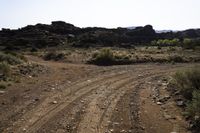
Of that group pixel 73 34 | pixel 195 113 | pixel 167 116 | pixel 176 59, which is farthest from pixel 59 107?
pixel 73 34

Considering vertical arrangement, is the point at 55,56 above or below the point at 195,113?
above

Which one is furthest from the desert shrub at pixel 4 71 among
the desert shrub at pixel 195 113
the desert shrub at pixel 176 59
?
the desert shrub at pixel 176 59

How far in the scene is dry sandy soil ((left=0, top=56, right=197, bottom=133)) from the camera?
33.6 feet

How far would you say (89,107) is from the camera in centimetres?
1266

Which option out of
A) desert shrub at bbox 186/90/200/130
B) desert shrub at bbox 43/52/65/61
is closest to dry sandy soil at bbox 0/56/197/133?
desert shrub at bbox 186/90/200/130

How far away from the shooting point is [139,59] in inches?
1289

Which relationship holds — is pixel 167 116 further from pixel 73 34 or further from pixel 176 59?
pixel 73 34

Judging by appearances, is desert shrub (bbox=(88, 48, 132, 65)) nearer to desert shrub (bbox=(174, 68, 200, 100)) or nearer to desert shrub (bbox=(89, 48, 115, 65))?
desert shrub (bbox=(89, 48, 115, 65))

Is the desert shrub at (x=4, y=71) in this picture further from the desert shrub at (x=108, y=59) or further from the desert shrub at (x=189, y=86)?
the desert shrub at (x=108, y=59)

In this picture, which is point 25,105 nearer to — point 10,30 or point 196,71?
point 196,71

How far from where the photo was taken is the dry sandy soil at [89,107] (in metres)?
10.2

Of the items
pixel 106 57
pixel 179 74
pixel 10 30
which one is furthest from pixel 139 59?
pixel 10 30

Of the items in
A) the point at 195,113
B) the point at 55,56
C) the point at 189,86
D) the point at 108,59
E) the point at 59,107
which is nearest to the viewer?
the point at 195,113

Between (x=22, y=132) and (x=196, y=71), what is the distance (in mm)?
8250
